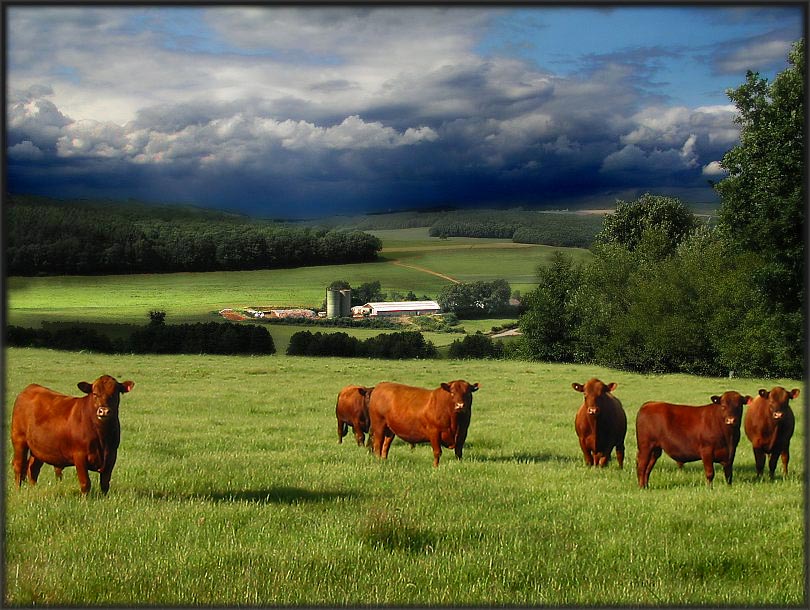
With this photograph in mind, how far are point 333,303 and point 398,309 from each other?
1167mm

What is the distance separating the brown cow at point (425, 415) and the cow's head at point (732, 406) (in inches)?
105

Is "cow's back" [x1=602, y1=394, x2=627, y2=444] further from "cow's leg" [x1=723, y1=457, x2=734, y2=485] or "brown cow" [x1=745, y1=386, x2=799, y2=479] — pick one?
"brown cow" [x1=745, y1=386, x2=799, y2=479]

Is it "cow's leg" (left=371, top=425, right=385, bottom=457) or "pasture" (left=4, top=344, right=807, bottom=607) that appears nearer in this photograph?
"pasture" (left=4, top=344, right=807, bottom=607)

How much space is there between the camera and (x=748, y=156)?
1752 centimetres

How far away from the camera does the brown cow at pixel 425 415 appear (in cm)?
879

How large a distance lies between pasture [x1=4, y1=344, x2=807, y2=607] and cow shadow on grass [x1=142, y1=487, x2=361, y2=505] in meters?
0.03

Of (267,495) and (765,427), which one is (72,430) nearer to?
(267,495)

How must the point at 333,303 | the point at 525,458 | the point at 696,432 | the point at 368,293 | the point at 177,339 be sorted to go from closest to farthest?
the point at 696,432 → the point at 525,458 → the point at 333,303 → the point at 368,293 → the point at 177,339

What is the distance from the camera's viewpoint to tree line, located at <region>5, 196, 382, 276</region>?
1134 centimetres

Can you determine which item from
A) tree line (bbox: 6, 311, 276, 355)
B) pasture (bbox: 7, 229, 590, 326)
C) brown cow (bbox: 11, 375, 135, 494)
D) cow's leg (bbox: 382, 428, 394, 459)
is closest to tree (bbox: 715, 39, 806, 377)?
pasture (bbox: 7, 229, 590, 326)

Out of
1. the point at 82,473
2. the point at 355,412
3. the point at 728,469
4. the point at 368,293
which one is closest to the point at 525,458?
the point at 355,412

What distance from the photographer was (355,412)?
397 inches

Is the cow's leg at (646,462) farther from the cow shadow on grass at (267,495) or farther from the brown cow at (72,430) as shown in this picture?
the brown cow at (72,430)

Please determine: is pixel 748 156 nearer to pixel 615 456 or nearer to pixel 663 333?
pixel 663 333
